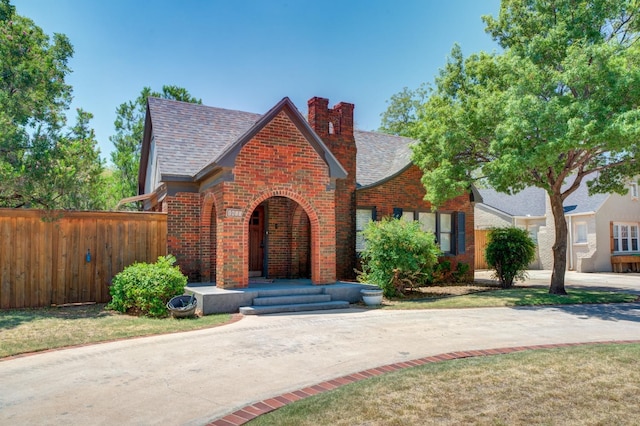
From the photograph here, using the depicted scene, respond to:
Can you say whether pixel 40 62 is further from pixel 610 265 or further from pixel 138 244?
pixel 610 265

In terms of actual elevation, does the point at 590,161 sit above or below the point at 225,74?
below

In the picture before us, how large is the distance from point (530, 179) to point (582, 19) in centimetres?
445

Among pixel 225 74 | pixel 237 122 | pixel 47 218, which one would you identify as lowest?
pixel 47 218

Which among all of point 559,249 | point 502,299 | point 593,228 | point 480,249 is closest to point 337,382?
point 502,299

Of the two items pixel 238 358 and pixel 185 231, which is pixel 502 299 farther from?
pixel 185 231

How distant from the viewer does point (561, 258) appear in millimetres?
13641

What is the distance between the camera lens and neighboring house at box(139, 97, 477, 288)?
1102cm

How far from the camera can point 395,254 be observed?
1256cm

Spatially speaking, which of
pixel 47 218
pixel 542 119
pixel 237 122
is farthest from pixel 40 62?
pixel 542 119

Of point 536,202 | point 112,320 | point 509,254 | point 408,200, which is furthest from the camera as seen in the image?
point 536,202

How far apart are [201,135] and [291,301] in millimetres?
7252

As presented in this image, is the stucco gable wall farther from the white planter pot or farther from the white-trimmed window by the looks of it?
the white planter pot

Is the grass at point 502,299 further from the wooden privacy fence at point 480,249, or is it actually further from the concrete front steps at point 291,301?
the wooden privacy fence at point 480,249

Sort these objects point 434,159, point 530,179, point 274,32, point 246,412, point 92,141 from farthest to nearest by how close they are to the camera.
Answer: point 274,32 → point 434,159 → point 530,179 → point 92,141 → point 246,412
